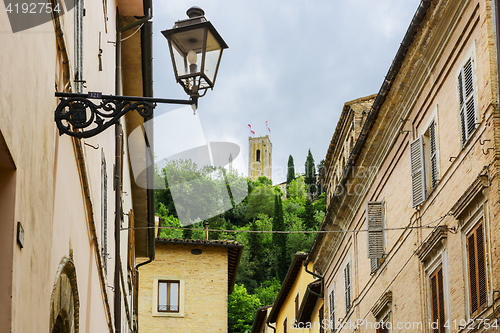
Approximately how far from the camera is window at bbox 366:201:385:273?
57.7 ft

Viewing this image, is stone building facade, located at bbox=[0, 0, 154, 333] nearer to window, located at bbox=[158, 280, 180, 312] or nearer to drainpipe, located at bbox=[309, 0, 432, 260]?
drainpipe, located at bbox=[309, 0, 432, 260]

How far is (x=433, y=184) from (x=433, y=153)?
21.4 inches

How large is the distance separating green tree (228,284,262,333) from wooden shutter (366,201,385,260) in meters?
40.8

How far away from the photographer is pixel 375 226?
57.9 ft

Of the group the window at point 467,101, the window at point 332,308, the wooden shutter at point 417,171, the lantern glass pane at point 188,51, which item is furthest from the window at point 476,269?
the window at point 332,308

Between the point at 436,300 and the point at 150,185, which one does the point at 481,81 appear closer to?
the point at 436,300

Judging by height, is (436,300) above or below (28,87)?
below

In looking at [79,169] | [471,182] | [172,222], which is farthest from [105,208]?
[172,222]

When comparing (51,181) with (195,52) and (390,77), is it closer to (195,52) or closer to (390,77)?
(195,52)

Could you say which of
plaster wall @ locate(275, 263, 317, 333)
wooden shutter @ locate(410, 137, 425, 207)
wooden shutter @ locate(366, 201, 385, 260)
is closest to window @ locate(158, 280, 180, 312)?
plaster wall @ locate(275, 263, 317, 333)

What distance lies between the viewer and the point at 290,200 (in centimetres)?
10781

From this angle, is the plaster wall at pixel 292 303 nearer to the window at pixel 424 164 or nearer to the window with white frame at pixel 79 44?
the window at pixel 424 164

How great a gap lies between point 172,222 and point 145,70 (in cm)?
5173

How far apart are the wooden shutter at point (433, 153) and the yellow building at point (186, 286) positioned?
19826 millimetres
